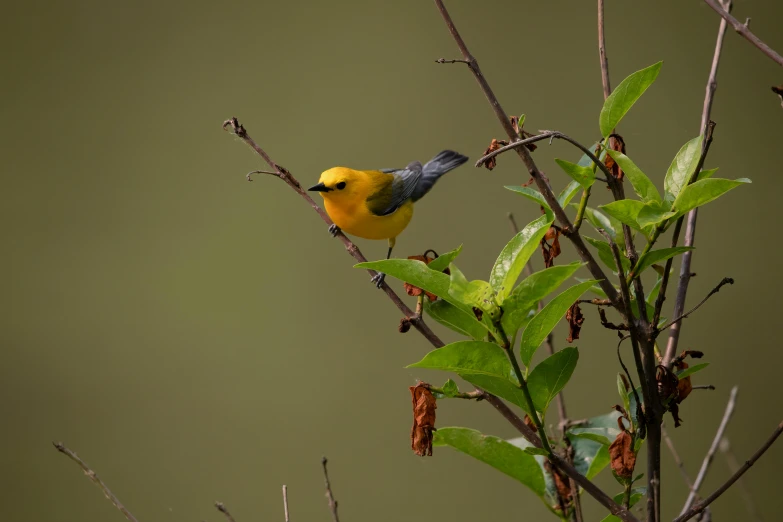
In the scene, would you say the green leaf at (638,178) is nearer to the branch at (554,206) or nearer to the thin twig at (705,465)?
the branch at (554,206)

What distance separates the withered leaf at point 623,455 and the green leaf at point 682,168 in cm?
21

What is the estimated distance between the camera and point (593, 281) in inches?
19.5

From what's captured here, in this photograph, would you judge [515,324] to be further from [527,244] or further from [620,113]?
[620,113]

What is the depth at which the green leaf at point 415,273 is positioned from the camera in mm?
552

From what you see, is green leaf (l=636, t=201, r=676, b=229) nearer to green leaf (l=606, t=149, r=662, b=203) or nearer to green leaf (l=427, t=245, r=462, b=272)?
green leaf (l=606, t=149, r=662, b=203)

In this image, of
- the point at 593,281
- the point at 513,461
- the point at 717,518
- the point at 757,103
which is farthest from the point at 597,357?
the point at 593,281

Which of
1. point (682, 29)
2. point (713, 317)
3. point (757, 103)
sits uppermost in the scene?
point (682, 29)

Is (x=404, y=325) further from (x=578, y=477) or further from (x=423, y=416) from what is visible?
(x=578, y=477)

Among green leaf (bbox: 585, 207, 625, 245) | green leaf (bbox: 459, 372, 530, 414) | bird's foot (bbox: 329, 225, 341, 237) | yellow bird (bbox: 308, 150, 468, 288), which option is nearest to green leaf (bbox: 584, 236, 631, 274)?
green leaf (bbox: 585, 207, 625, 245)

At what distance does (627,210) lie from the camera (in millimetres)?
547

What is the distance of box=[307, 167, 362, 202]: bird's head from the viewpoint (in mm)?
1290

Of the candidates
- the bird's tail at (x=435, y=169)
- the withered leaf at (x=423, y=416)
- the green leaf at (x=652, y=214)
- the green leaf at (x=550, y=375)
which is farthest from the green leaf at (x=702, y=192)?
the bird's tail at (x=435, y=169)

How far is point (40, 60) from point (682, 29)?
2048 mm

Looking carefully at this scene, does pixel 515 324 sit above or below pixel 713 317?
below
